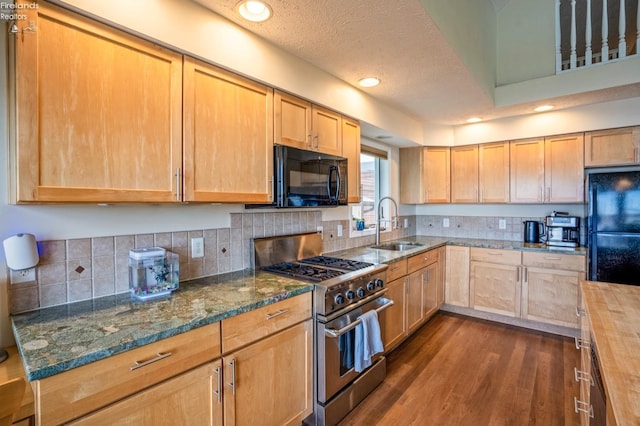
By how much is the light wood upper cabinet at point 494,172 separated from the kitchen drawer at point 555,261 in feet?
2.42

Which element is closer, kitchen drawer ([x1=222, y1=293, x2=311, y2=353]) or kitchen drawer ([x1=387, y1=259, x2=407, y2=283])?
kitchen drawer ([x1=222, y1=293, x2=311, y2=353])

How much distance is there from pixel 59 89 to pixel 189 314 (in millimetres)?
1017

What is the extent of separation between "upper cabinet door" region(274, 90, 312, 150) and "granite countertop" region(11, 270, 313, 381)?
0.97 m

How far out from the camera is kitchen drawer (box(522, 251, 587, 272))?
3062mm

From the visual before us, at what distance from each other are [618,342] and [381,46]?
1898 mm

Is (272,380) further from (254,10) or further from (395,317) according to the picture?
(254,10)

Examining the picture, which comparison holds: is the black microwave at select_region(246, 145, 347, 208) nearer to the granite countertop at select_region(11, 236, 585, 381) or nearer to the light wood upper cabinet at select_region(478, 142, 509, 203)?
the granite countertop at select_region(11, 236, 585, 381)

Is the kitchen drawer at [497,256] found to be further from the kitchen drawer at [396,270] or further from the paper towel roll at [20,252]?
the paper towel roll at [20,252]

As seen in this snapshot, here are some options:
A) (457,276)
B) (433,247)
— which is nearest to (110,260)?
(433,247)

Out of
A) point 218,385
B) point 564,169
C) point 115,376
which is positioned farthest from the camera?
point 564,169

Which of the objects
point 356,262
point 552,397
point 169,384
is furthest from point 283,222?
point 552,397

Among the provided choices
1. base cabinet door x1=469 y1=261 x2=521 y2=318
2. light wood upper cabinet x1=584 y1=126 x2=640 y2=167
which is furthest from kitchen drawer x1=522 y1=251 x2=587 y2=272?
light wood upper cabinet x1=584 y1=126 x2=640 y2=167

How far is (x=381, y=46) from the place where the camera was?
201 centimetres

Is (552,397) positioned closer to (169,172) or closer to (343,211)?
(343,211)
